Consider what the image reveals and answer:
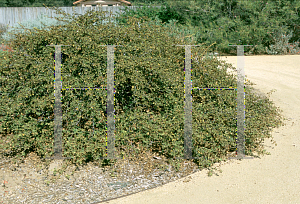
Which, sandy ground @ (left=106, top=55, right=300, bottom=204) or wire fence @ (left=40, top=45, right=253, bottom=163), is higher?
wire fence @ (left=40, top=45, right=253, bottom=163)

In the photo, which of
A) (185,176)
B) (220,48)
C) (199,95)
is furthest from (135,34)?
(220,48)

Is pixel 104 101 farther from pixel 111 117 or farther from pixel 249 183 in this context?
pixel 249 183

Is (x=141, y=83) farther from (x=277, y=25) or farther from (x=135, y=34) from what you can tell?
(x=277, y=25)

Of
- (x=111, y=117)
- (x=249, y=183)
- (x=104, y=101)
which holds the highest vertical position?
(x=104, y=101)

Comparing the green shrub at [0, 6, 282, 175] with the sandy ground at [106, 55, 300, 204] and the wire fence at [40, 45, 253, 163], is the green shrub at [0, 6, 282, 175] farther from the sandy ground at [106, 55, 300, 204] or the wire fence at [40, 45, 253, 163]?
the sandy ground at [106, 55, 300, 204]

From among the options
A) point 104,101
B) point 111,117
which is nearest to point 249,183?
point 111,117

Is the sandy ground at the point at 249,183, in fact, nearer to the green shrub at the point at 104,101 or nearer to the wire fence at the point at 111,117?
the green shrub at the point at 104,101

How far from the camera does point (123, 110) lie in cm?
486

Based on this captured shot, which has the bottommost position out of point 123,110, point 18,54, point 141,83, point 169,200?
point 169,200

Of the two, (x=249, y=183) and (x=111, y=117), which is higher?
(x=111, y=117)

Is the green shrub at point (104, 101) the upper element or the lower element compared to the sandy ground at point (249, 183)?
upper

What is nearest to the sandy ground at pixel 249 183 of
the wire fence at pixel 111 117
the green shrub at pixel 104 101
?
the green shrub at pixel 104 101

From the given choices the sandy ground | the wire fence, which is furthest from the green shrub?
the sandy ground

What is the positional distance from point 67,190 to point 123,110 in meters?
1.67
